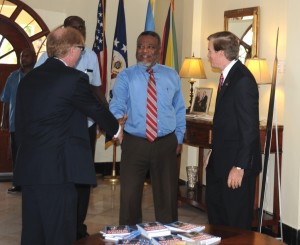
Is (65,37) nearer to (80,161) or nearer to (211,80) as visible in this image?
(80,161)

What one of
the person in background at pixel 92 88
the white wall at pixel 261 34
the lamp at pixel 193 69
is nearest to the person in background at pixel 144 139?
the person in background at pixel 92 88

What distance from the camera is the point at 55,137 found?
243 cm

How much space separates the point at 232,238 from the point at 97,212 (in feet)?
8.84

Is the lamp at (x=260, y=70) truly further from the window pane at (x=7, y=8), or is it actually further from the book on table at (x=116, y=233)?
the window pane at (x=7, y=8)

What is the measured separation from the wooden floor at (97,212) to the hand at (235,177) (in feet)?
5.58

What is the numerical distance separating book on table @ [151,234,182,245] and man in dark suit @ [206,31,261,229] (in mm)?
719

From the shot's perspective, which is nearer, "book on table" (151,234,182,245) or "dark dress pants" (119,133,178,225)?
"book on table" (151,234,182,245)

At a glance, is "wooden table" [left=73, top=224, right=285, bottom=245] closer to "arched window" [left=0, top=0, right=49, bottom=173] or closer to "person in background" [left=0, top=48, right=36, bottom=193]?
"person in background" [left=0, top=48, right=36, bottom=193]

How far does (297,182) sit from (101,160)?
356 cm

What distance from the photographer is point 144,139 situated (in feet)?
10.9

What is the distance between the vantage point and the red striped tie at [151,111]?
3305 mm

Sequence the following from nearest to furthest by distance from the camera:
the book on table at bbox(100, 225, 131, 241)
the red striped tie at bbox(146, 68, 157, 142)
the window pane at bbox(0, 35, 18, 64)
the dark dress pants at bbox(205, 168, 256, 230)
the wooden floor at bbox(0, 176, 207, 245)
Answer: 1. the book on table at bbox(100, 225, 131, 241)
2. the dark dress pants at bbox(205, 168, 256, 230)
3. the red striped tie at bbox(146, 68, 157, 142)
4. the wooden floor at bbox(0, 176, 207, 245)
5. the window pane at bbox(0, 35, 18, 64)

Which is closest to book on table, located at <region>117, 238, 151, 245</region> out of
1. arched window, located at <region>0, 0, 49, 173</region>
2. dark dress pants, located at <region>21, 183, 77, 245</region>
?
dark dress pants, located at <region>21, 183, 77, 245</region>

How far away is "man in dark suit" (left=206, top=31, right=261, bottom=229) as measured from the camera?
113 inches
